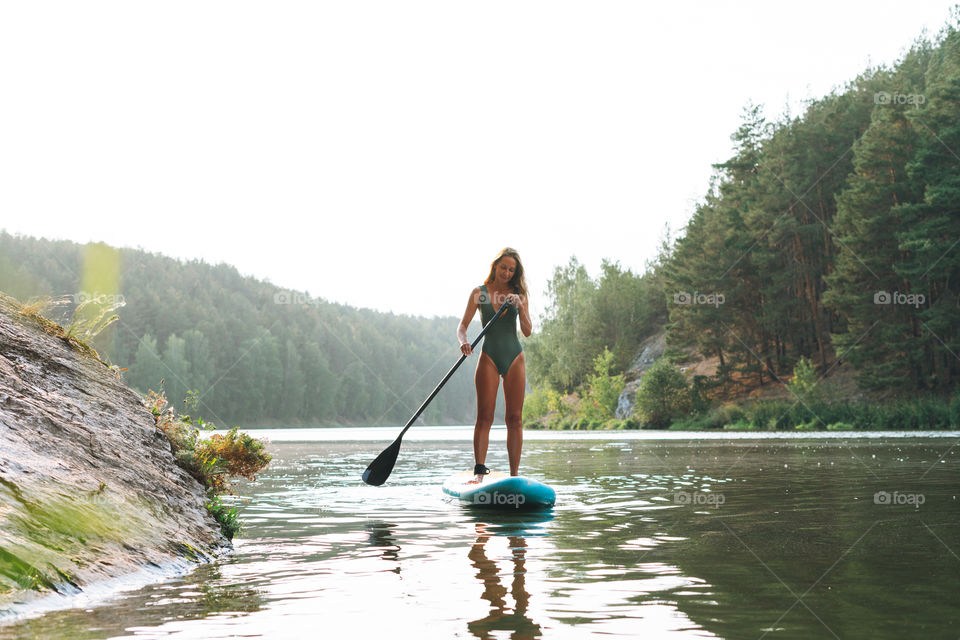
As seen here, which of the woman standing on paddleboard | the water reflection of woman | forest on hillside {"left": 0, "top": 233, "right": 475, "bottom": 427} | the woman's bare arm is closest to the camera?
the water reflection of woman

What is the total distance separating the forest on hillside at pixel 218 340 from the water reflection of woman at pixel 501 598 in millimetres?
111618

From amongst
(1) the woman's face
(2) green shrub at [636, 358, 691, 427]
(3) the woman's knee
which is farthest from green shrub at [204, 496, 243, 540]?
(2) green shrub at [636, 358, 691, 427]

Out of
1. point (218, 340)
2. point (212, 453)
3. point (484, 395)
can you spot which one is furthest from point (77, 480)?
point (218, 340)

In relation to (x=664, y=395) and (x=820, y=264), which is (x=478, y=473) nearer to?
(x=664, y=395)

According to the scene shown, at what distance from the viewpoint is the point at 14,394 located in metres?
5.88

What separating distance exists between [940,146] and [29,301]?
44599 mm

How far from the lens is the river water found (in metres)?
3.80

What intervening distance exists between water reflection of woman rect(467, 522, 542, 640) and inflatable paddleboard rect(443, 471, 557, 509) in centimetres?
237

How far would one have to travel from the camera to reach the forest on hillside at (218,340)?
408 feet

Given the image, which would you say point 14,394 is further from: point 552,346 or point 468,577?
point 552,346

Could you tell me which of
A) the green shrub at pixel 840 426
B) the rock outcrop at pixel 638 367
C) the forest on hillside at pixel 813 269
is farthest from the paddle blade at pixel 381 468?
the rock outcrop at pixel 638 367

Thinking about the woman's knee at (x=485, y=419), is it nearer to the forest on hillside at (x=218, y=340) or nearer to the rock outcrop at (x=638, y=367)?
the rock outcrop at (x=638, y=367)

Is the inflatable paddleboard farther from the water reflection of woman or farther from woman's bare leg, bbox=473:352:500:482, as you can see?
the water reflection of woman

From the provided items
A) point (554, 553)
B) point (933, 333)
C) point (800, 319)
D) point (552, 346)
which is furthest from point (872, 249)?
point (554, 553)
